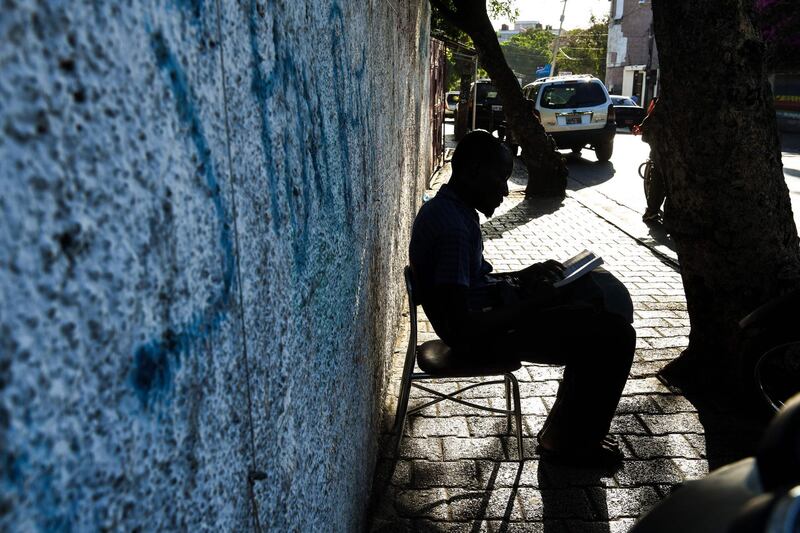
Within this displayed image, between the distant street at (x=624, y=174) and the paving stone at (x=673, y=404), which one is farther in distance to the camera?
the distant street at (x=624, y=174)

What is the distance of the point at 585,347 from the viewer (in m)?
3.25

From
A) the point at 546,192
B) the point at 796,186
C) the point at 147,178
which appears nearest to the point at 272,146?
the point at 147,178

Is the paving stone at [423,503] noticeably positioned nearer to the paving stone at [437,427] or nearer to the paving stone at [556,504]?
the paving stone at [556,504]

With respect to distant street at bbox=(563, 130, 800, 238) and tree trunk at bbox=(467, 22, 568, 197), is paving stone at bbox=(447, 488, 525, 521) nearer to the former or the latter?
distant street at bbox=(563, 130, 800, 238)

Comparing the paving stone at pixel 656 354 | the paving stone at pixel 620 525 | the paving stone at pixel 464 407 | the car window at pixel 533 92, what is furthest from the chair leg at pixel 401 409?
the car window at pixel 533 92

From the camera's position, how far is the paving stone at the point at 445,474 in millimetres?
3312

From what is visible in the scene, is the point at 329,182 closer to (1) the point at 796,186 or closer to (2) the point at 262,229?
(2) the point at 262,229

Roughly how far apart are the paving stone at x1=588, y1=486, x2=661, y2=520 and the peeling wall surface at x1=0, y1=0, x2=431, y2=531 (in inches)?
63.1

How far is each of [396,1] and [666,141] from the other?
6.41ft

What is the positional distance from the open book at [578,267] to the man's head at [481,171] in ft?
1.45

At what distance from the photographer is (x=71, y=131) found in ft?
2.23

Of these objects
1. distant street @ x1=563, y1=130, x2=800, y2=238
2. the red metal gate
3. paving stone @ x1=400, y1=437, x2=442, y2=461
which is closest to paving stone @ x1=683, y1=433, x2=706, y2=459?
paving stone @ x1=400, y1=437, x2=442, y2=461

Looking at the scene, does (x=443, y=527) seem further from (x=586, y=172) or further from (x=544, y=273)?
(x=586, y=172)

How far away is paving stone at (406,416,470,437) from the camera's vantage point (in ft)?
12.6
